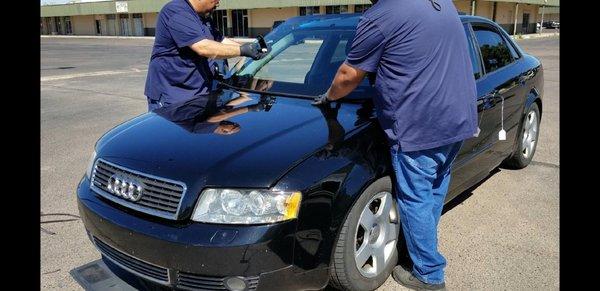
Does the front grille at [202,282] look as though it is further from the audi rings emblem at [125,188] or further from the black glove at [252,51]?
the black glove at [252,51]

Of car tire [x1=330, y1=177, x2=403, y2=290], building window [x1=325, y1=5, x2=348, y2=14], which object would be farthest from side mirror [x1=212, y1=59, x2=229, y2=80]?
building window [x1=325, y1=5, x2=348, y2=14]

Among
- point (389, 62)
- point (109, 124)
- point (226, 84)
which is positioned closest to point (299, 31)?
point (226, 84)

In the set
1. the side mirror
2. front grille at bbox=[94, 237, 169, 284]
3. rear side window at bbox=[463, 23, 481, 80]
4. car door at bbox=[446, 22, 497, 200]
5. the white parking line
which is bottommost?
front grille at bbox=[94, 237, 169, 284]

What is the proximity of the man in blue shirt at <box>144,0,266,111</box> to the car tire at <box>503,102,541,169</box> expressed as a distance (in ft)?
8.99

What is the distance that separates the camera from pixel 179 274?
2328 millimetres

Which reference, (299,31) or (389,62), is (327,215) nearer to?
(389,62)

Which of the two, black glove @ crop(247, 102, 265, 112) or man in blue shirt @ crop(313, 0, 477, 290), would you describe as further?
black glove @ crop(247, 102, 265, 112)

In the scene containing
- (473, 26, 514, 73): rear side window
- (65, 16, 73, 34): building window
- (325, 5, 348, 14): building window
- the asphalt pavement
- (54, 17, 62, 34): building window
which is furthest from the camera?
(54, 17, 62, 34): building window

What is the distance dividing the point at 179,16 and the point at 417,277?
2.69 metres

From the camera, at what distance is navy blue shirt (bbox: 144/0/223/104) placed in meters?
3.98

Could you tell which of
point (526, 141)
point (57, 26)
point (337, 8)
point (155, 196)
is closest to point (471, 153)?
point (526, 141)

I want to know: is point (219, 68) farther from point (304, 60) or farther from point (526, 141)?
point (526, 141)

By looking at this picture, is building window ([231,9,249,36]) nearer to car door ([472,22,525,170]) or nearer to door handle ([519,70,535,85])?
door handle ([519,70,535,85])

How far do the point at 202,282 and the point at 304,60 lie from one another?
6.40ft
